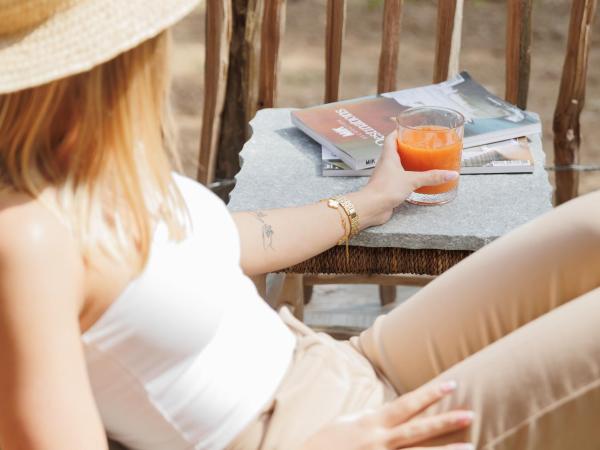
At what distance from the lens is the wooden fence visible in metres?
2.08

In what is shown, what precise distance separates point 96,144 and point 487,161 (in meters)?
0.88

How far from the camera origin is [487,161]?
1.69 meters

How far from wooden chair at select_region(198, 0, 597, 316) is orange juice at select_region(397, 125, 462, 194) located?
0.45 metres

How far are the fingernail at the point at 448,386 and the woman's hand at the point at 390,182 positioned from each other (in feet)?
1.45

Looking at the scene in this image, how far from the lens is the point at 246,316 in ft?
3.75

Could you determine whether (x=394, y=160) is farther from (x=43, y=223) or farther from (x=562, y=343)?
(x=43, y=223)

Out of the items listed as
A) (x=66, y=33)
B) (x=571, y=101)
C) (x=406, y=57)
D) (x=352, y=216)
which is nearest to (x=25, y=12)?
(x=66, y=33)

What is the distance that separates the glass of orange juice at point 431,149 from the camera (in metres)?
1.57

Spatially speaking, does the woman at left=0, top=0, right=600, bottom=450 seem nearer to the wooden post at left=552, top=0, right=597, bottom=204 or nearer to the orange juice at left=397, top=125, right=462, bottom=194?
the orange juice at left=397, top=125, right=462, bottom=194

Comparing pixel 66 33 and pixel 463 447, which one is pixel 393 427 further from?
pixel 66 33

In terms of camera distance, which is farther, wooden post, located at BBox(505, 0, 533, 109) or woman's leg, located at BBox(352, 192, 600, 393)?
wooden post, located at BBox(505, 0, 533, 109)

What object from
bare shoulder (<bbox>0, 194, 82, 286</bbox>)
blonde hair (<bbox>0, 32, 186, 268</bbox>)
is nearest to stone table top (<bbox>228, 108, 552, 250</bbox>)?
blonde hair (<bbox>0, 32, 186, 268</bbox>)

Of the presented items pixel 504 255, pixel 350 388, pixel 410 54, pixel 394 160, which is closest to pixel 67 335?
pixel 350 388

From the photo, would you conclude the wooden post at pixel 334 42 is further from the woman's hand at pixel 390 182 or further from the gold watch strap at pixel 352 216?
the gold watch strap at pixel 352 216
